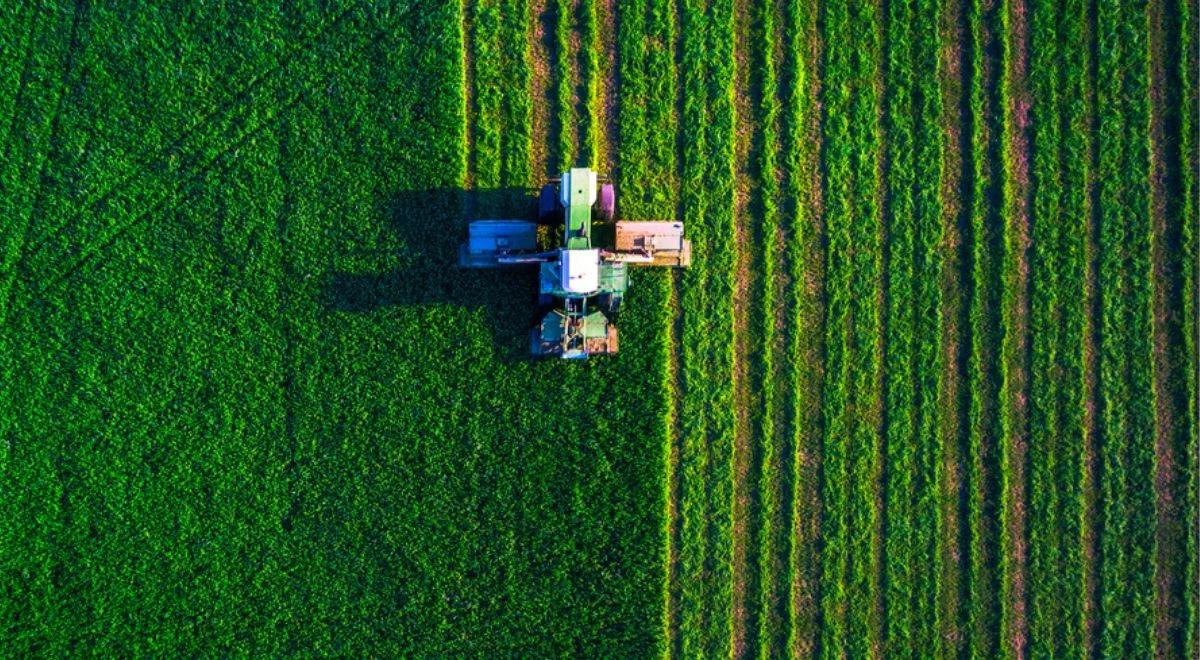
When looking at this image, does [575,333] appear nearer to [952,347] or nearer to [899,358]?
[899,358]

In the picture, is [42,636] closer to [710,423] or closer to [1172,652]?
[710,423]

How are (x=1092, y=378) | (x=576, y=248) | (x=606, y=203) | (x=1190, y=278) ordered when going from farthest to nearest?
1. (x=1092, y=378)
2. (x=1190, y=278)
3. (x=606, y=203)
4. (x=576, y=248)

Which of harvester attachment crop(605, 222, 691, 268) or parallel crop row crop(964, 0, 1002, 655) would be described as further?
parallel crop row crop(964, 0, 1002, 655)

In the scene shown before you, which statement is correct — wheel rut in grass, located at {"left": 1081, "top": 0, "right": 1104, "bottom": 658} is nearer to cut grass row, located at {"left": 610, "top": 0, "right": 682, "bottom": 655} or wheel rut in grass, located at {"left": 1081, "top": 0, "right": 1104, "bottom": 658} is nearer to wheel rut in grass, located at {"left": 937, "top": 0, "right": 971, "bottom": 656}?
wheel rut in grass, located at {"left": 937, "top": 0, "right": 971, "bottom": 656}

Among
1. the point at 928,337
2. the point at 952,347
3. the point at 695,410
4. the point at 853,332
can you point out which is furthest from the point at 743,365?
the point at 952,347

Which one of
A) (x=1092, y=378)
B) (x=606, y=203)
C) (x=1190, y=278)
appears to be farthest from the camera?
(x=1092, y=378)

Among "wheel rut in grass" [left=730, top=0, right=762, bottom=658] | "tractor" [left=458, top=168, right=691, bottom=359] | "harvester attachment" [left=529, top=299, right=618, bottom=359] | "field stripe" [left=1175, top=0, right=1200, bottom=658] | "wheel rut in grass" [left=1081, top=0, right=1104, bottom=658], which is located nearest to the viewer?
"tractor" [left=458, top=168, right=691, bottom=359]

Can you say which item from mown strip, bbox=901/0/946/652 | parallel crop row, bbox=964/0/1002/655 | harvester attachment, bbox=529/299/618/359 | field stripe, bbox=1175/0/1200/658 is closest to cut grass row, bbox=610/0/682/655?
harvester attachment, bbox=529/299/618/359
